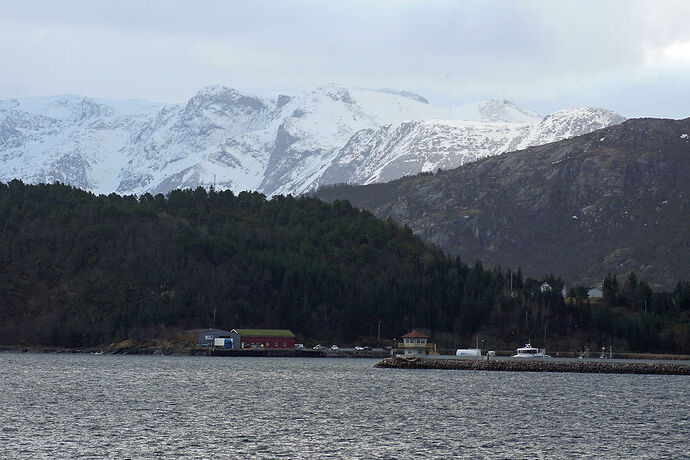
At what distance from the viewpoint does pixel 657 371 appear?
186250 mm

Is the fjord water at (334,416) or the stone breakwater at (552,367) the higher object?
the stone breakwater at (552,367)

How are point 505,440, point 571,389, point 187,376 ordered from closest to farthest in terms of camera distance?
point 505,440, point 571,389, point 187,376

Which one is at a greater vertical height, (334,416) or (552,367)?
(552,367)

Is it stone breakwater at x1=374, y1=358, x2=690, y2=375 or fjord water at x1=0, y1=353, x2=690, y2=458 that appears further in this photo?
stone breakwater at x1=374, y1=358, x2=690, y2=375

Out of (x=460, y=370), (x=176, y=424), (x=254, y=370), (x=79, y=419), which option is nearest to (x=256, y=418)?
(x=176, y=424)

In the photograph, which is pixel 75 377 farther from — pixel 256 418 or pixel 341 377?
pixel 256 418

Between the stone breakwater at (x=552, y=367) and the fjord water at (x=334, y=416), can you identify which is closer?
the fjord water at (x=334, y=416)

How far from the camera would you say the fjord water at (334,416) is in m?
87.9

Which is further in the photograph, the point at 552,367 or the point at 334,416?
the point at 552,367

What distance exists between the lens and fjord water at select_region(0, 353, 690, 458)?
87875 millimetres

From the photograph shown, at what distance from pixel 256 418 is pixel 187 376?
59.1 m

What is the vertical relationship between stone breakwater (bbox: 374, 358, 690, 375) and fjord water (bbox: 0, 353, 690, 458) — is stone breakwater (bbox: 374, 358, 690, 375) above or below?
above

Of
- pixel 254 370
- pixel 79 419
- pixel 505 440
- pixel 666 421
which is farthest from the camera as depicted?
pixel 254 370

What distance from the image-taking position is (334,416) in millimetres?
109062
